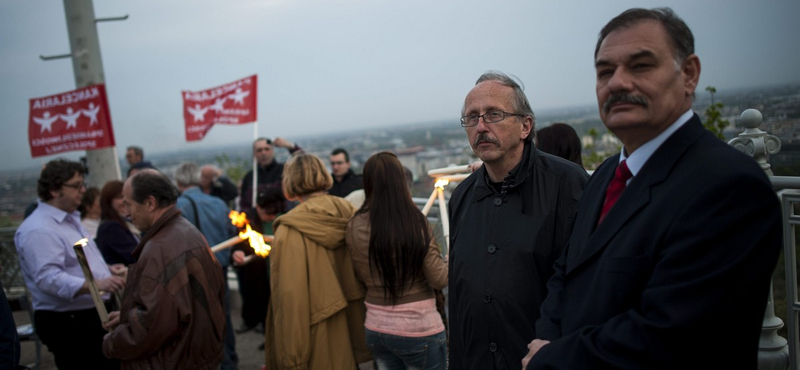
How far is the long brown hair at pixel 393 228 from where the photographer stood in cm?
366

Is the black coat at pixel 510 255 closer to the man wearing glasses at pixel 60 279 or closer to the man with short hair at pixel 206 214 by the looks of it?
the man wearing glasses at pixel 60 279

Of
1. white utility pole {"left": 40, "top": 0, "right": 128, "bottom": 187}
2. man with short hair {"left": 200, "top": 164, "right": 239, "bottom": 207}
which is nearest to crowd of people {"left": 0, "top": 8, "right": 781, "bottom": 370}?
white utility pole {"left": 40, "top": 0, "right": 128, "bottom": 187}

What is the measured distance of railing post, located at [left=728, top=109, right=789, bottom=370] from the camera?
11.0 feet

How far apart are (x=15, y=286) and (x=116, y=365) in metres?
4.75

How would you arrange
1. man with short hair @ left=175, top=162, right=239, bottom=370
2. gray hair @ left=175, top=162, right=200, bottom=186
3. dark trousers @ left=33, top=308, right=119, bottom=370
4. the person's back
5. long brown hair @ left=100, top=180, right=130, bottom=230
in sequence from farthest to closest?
gray hair @ left=175, top=162, right=200, bottom=186, man with short hair @ left=175, top=162, right=239, bottom=370, long brown hair @ left=100, top=180, right=130, bottom=230, dark trousers @ left=33, top=308, right=119, bottom=370, the person's back

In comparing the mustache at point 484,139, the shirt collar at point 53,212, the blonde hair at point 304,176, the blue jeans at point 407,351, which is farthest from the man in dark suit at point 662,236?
the shirt collar at point 53,212

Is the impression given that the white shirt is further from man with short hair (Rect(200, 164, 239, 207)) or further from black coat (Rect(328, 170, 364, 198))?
man with short hair (Rect(200, 164, 239, 207))

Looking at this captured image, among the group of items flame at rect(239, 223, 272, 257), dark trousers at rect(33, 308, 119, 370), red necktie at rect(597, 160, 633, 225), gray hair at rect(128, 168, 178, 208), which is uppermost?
red necktie at rect(597, 160, 633, 225)

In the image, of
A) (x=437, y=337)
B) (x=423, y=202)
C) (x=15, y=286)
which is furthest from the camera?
(x=15, y=286)

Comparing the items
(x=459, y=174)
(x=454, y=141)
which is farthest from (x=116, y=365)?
(x=454, y=141)

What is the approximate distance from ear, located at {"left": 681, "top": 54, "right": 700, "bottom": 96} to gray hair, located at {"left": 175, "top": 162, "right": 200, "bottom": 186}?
6069 millimetres

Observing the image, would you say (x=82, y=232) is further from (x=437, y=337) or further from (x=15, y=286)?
(x=15, y=286)

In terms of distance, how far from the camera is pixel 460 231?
2.86 metres

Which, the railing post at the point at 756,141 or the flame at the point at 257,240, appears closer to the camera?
the railing post at the point at 756,141
